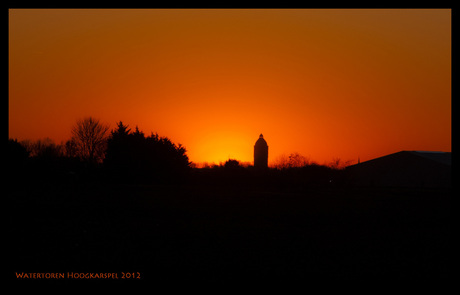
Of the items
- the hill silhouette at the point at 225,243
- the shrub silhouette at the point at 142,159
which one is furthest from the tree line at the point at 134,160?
the hill silhouette at the point at 225,243

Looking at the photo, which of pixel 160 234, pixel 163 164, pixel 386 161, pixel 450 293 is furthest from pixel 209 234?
pixel 386 161

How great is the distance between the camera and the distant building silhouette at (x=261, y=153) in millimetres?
87438

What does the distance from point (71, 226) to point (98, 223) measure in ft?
3.11

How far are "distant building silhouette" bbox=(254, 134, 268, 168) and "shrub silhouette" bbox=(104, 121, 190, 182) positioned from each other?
3608 centimetres

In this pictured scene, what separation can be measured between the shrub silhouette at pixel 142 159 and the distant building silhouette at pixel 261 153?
118 feet

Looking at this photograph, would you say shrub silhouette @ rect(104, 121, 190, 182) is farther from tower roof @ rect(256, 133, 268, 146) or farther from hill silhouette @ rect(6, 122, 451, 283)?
tower roof @ rect(256, 133, 268, 146)

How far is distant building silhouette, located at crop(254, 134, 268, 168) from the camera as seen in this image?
8744 cm

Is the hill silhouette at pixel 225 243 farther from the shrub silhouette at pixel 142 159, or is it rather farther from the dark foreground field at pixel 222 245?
the shrub silhouette at pixel 142 159

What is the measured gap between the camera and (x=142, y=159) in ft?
166

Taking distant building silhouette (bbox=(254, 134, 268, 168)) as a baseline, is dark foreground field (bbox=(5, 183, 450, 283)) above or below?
below

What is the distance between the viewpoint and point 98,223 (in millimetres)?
13422

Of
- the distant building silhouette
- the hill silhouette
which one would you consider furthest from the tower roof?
the hill silhouette

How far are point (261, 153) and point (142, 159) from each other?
39.8 meters
